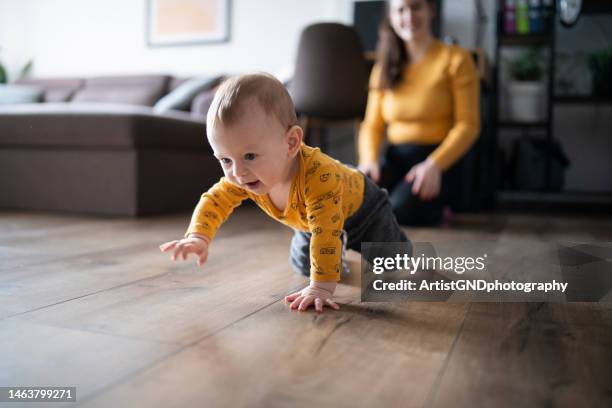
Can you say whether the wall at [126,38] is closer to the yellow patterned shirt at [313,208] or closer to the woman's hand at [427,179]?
the woman's hand at [427,179]

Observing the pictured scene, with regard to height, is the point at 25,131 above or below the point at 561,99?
below

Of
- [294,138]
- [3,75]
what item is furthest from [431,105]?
[3,75]

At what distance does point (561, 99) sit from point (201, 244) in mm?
2582

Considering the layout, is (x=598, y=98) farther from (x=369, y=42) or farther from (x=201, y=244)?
(x=201, y=244)

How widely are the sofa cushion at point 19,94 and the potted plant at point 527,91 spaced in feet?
9.68

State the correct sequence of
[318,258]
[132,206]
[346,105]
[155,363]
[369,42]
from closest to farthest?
[155,363], [318,258], [132,206], [346,105], [369,42]

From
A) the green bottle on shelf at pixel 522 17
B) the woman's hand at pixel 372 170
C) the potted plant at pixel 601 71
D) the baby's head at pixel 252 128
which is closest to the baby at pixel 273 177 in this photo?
the baby's head at pixel 252 128

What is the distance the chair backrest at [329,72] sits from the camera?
2.51 metres

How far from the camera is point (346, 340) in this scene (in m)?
0.70

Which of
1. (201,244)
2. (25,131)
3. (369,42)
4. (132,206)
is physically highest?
(369,42)

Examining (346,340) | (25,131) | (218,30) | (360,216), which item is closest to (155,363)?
(346,340)

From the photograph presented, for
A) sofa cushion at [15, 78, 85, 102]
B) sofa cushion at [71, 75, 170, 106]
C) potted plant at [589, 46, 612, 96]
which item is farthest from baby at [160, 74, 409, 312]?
sofa cushion at [15, 78, 85, 102]

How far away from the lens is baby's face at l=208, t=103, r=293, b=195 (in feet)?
2.66

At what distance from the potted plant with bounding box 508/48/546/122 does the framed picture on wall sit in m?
1.96
